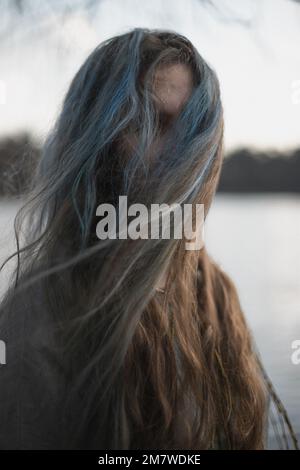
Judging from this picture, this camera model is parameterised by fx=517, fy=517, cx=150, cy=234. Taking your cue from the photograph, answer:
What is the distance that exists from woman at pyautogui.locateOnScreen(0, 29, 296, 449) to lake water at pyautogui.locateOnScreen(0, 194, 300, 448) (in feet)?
0.63

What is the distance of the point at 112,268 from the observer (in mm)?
832

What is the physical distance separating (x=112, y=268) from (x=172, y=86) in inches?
12.5

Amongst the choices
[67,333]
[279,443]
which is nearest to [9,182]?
[67,333]

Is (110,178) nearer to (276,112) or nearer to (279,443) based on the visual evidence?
(276,112)

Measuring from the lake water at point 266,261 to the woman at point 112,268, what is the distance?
0.63 feet

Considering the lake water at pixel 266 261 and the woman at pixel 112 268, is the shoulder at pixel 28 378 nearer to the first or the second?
the woman at pixel 112 268

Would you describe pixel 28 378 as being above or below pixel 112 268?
below

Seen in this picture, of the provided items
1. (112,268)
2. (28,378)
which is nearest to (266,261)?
(112,268)

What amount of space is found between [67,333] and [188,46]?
51cm

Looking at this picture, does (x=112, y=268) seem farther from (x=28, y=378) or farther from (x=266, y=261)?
(x=266, y=261)

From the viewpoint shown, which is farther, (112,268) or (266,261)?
(266,261)


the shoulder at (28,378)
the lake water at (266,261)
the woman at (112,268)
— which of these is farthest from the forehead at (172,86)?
the shoulder at (28,378)

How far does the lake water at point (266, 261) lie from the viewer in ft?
3.37

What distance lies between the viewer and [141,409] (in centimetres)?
Answer: 84
